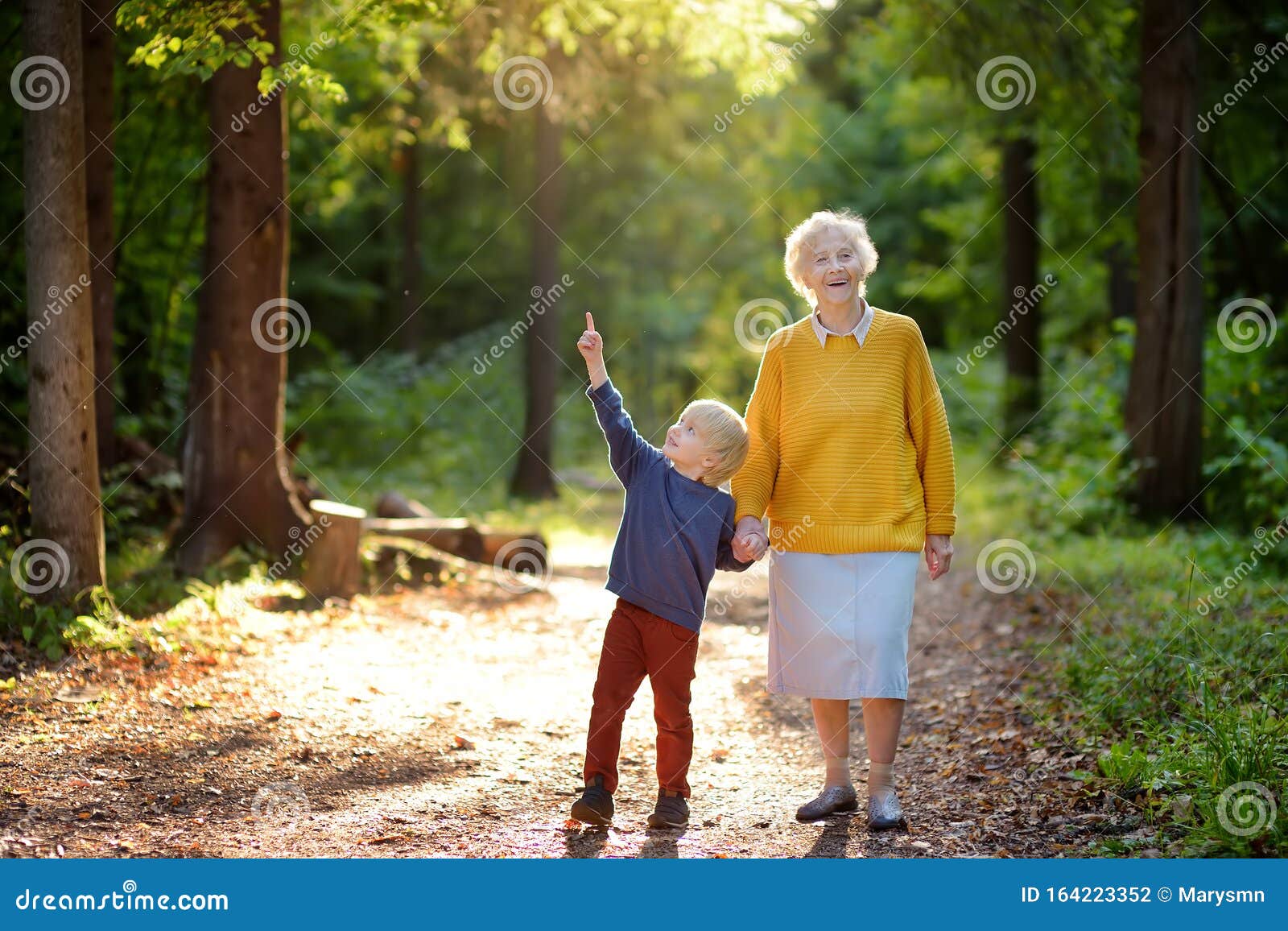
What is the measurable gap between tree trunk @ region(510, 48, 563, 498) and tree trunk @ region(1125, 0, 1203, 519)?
8.42 m

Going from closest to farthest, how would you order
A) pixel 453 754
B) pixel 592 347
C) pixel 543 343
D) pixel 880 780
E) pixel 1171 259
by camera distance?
pixel 592 347 → pixel 880 780 → pixel 453 754 → pixel 1171 259 → pixel 543 343

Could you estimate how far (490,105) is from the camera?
44.3 feet

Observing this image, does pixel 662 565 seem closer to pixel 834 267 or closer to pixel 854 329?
pixel 854 329

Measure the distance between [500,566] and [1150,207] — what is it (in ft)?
21.2

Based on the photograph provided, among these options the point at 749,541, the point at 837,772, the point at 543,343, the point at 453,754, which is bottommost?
the point at 453,754

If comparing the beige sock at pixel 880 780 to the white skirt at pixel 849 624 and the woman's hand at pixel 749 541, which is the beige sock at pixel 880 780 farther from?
the woman's hand at pixel 749 541

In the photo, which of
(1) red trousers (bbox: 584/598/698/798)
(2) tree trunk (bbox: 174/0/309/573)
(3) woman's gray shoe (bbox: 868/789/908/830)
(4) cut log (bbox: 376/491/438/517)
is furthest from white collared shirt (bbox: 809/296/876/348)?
(4) cut log (bbox: 376/491/438/517)

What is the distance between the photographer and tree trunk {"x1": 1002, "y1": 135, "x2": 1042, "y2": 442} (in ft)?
59.6

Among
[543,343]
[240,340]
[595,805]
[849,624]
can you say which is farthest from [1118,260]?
[595,805]

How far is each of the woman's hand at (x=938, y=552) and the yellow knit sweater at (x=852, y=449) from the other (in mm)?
36

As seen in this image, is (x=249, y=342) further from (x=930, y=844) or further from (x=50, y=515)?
(x=930, y=844)

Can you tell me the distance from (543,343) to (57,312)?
36.4 ft

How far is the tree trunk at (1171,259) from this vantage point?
35.1 ft

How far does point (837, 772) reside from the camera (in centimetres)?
471
